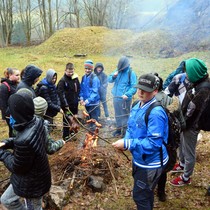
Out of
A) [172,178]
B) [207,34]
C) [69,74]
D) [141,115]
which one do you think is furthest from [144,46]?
[141,115]

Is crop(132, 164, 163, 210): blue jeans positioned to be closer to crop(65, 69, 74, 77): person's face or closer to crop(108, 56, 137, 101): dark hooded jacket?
crop(108, 56, 137, 101): dark hooded jacket

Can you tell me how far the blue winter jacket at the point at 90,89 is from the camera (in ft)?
18.2

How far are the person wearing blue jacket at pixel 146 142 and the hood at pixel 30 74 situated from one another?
214 centimetres

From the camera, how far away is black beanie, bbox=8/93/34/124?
219 centimetres

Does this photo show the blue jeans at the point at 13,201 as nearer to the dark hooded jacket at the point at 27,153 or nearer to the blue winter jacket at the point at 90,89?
the dark hooded jacket at the point at 27,153

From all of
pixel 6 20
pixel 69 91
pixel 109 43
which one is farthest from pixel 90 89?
pixel 6 20

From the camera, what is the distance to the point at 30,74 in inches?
161

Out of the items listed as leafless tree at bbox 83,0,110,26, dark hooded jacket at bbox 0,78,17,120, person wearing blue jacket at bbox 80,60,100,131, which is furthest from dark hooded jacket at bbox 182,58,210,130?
leafless tree at bbox 83,0,110,26

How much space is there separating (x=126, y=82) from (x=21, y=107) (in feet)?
11.5

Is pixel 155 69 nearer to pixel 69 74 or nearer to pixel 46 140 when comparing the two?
pixel 69 74

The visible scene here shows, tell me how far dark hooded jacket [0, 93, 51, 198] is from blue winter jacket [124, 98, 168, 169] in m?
0.85

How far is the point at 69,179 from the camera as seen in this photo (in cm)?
379

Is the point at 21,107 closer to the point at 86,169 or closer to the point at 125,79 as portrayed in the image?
the point at 86,169

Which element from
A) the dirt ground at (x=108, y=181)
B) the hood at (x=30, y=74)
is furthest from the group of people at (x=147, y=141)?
the hood at (x=30, y=74)
